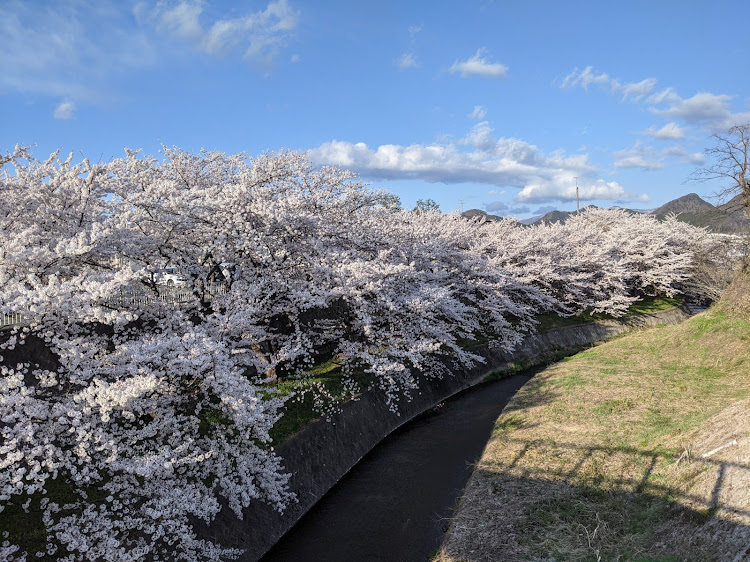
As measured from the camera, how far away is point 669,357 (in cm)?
2584

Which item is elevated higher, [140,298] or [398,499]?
[140,298]

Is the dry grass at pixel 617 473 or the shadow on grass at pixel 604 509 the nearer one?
the shadow on grass at pixel 604 509

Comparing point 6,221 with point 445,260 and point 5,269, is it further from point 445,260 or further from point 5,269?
point 445,260

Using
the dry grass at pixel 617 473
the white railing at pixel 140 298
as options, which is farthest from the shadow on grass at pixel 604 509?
the white railing at pixel 140 298

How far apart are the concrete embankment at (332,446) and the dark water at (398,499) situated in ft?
1.18

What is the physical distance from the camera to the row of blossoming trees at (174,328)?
934 cm

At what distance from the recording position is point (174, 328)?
1470cm

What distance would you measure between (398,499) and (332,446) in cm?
286

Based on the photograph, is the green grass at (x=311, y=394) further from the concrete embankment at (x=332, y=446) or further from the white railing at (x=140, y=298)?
the white railing at (x=140, y=298)

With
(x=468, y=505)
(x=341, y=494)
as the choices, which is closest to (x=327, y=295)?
(x=341, y=494)

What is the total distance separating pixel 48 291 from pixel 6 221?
531 centimetres

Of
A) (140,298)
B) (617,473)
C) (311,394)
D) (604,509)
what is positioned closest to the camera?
(604,509)

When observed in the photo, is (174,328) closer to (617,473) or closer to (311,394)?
(311,394)

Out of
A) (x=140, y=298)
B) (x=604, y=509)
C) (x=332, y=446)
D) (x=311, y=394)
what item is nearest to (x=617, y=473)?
(x=604, y=509)
